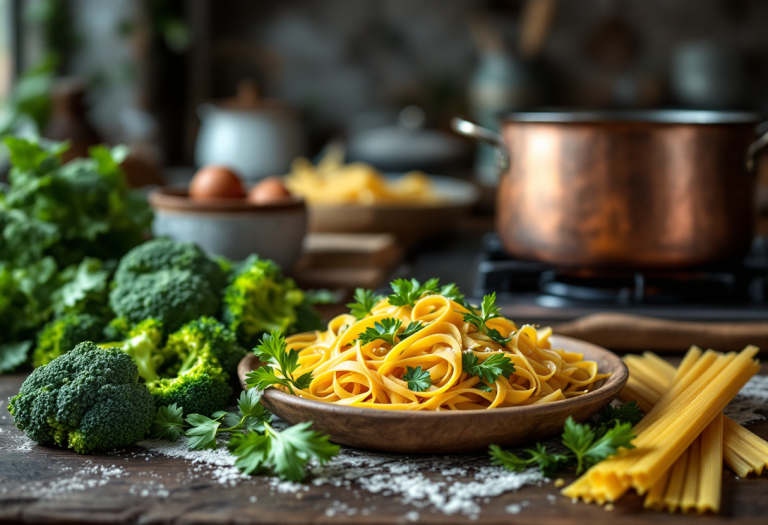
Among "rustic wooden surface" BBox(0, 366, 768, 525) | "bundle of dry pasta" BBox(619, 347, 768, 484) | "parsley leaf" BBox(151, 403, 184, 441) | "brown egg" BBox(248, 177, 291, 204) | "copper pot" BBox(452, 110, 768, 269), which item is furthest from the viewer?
"brown egg" BBox(248, 177, 291, 204)

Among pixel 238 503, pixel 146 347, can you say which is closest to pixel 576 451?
pixel 238 503

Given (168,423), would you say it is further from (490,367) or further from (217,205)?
(217,205)

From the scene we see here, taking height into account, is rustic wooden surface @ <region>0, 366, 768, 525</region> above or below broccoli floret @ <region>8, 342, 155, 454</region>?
below

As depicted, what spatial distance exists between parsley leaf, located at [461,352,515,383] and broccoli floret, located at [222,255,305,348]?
37 centimetres

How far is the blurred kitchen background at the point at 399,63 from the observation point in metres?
3.74

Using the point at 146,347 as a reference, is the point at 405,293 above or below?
above

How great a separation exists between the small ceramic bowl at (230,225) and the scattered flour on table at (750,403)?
899mm

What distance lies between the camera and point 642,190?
1442 mm

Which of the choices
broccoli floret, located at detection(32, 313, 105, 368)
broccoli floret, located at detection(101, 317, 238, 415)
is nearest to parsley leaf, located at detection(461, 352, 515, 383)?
broccoli floret, located at detection(101, 317, 238, 415)

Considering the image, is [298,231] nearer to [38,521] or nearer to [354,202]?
[354,202]

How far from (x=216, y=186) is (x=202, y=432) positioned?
0.83 meters

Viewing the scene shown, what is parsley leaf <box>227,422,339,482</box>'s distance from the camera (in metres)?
0.85

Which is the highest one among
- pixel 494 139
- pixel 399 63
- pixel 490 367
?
pixel 399 63

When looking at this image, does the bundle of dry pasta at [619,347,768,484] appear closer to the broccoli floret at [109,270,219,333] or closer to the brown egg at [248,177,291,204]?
the broccoli floret at [109,270,219,333]
